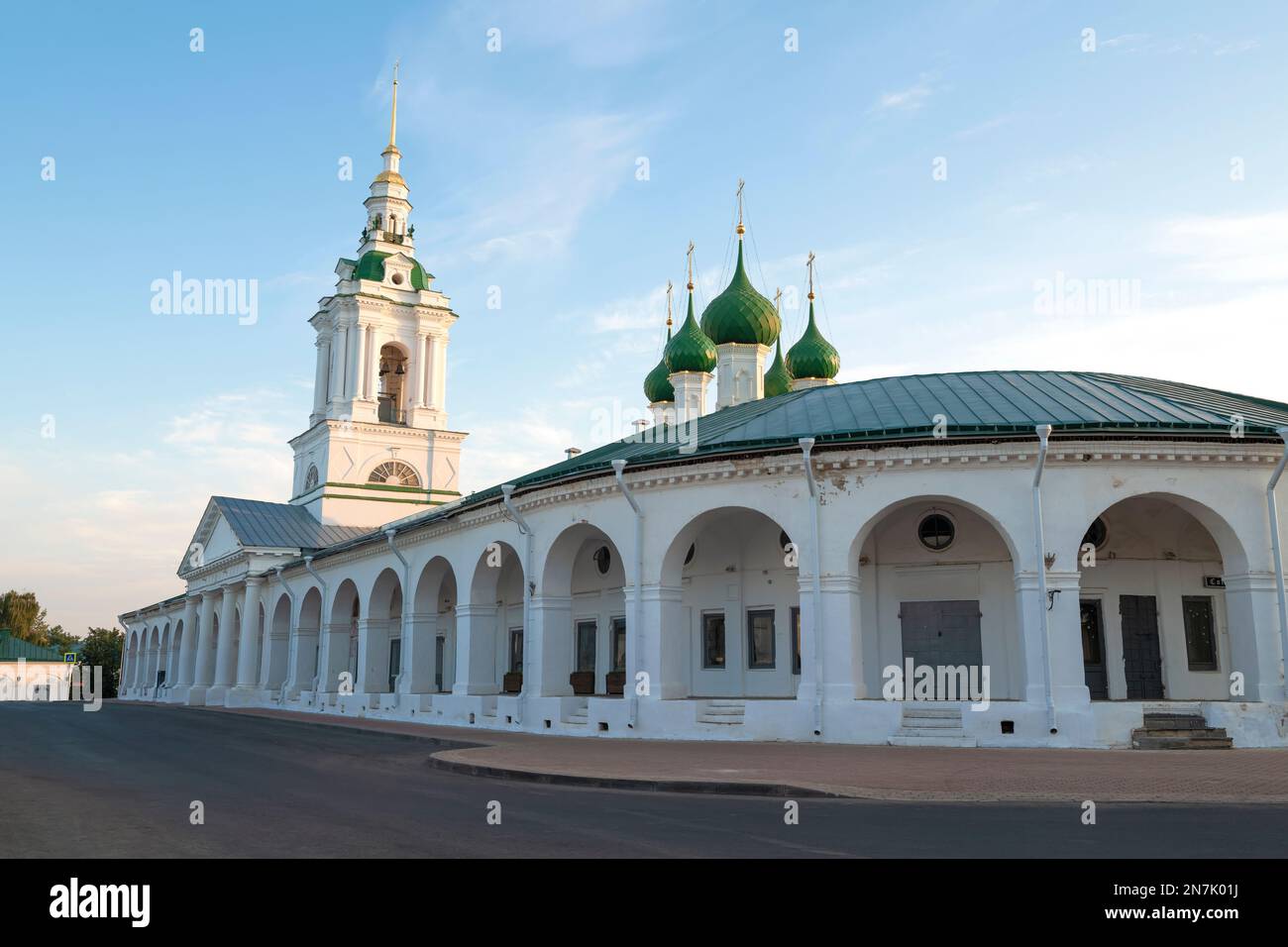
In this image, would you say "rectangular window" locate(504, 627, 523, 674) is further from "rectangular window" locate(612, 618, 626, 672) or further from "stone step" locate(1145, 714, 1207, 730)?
"stone step" locate(1145, 714, 1207, 730)

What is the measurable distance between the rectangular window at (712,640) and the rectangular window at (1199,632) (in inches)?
352

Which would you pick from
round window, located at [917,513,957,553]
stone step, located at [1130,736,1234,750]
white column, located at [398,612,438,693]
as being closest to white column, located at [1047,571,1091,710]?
stone step, located at [1130,736,1234,750]

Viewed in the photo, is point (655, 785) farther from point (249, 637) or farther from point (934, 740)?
point (249, 637)

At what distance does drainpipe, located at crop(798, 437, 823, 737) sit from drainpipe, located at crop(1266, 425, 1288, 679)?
23.9 ft

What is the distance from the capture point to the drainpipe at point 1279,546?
663 inches

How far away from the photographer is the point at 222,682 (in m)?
43.7

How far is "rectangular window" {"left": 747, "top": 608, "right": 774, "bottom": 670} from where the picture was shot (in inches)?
858

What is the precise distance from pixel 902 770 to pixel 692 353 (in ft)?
82.6

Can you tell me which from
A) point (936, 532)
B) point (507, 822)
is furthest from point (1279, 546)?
point (507, 822)

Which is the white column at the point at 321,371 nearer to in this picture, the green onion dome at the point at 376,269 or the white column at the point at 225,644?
the green onion dome at the point at 376,269

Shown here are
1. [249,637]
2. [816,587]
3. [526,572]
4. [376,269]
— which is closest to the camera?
[816,587]

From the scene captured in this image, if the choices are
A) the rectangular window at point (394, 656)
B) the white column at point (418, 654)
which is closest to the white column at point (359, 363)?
the rectangular window at point (394, 656)

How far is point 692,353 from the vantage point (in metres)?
36.8
